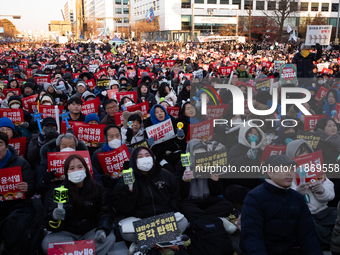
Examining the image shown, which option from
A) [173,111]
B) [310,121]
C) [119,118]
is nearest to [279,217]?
[310,121]

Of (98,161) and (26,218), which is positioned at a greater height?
(98,161)

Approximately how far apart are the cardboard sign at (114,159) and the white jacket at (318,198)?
6.98ft

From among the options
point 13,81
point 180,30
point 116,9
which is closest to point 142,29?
point 180,30

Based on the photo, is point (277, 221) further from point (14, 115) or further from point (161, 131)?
point (14, 115)

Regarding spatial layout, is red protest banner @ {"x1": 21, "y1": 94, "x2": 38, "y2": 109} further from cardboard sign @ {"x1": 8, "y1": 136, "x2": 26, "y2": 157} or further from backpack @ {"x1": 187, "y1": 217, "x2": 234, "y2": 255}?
backpack @ {"x1": 187, "y1": 217, "x2": 234, "y2": 255}

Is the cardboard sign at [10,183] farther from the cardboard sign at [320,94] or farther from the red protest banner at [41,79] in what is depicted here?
the red protest banner at [41,79]

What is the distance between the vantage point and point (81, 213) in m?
3.33

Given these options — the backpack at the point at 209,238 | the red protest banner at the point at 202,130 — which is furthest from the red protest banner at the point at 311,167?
the red protest banner at the point at 202,130

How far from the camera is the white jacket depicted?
3.50 meters

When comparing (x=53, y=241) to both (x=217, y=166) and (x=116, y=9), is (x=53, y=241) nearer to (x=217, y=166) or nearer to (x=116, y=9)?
(x=217, y=166)

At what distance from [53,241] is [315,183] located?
2794 millimetres

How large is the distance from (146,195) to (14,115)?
3.72 metres

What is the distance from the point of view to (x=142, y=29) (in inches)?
2388

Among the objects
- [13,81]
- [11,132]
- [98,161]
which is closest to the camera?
[98,161]
